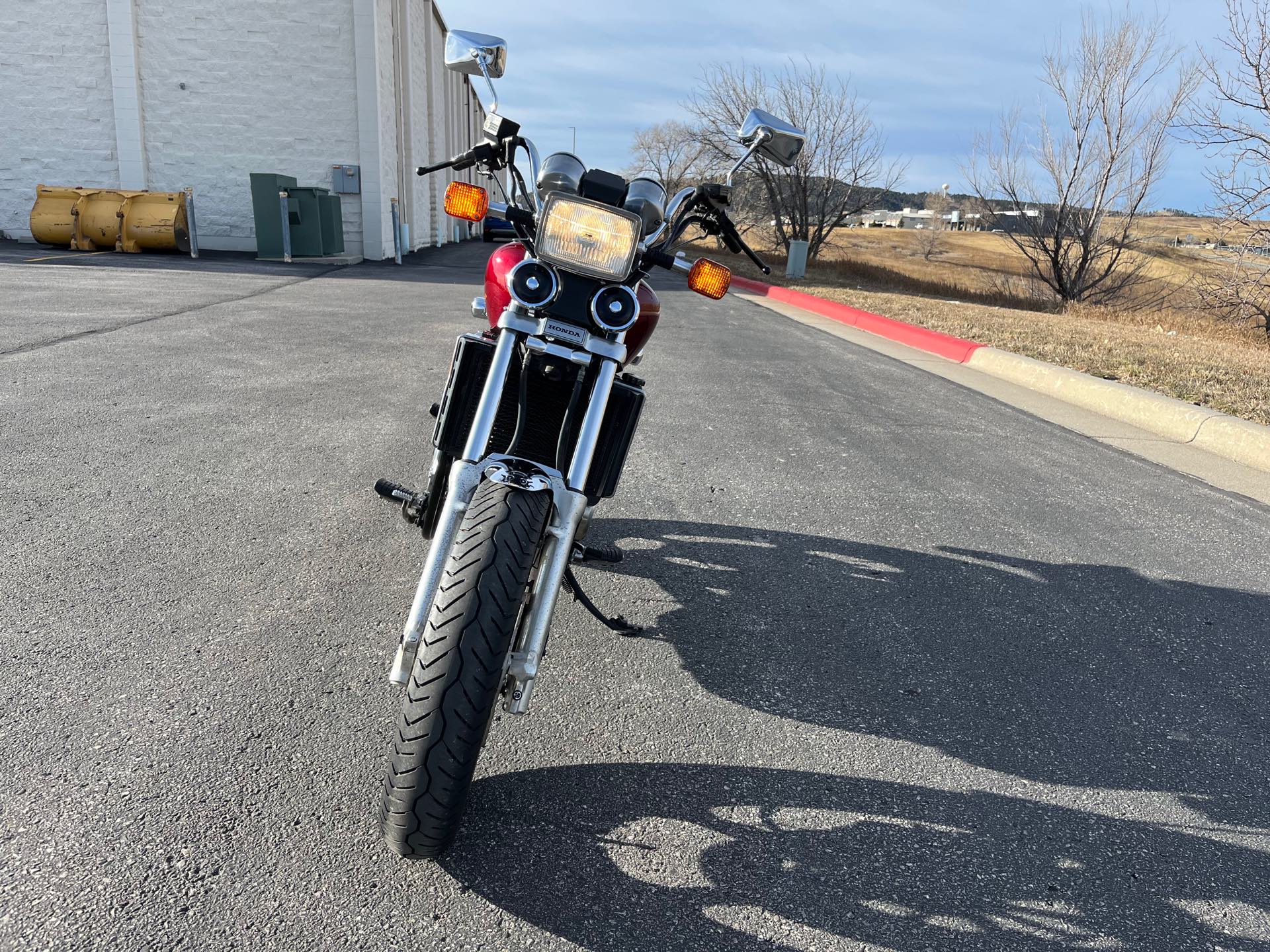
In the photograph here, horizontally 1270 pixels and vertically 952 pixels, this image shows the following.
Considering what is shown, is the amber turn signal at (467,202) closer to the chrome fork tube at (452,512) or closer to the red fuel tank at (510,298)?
the red fuel tank at (510,298)

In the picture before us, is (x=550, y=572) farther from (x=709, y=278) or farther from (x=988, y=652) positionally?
(x=988, y=652)

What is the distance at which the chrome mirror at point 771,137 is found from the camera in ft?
9.02

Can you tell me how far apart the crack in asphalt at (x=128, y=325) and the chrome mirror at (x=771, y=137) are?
6547 millimetres

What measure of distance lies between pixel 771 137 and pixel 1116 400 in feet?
21.5

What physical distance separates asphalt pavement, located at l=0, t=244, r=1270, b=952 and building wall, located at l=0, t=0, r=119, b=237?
18.4m

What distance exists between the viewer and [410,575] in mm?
3469

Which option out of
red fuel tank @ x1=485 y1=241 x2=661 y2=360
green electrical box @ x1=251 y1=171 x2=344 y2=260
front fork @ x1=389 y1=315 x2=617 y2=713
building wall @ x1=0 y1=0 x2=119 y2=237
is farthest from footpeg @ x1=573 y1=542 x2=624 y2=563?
building wall @ x1=0 y1=0 x2=119 y2=237

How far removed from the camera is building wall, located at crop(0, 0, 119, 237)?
19516 millimetres

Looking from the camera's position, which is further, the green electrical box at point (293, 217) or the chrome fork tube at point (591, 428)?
the green electrical box at point (293, 217)

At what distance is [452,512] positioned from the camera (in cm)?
212

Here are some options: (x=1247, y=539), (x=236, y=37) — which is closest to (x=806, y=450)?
(x=1247, y=539)

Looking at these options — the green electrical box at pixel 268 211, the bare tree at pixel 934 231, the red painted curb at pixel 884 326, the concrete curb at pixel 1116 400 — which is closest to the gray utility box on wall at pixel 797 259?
the red painted curb at pixel 884 326

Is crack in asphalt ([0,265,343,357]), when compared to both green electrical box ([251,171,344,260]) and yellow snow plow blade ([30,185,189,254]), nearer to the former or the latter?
green electrical box ([251,171,344,260])

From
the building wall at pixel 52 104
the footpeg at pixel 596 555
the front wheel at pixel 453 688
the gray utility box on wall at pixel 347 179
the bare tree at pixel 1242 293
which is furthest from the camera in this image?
the gray utility box on wall at pixel 347 179
